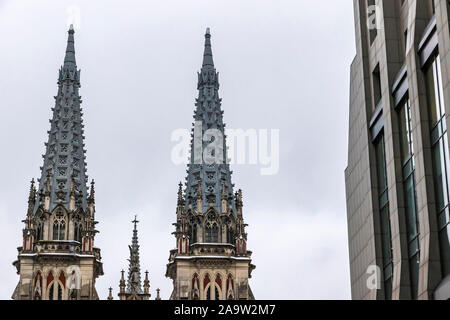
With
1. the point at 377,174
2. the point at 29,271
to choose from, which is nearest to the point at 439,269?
the point at 377,174

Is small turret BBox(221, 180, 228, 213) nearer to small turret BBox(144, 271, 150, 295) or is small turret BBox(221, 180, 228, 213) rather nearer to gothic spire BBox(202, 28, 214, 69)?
small turret BBox(144, 271, 150, 295)

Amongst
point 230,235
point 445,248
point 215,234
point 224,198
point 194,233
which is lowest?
point 445,248

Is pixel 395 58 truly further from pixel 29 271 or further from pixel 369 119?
pixel 29 271

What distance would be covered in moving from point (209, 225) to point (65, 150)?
17.1m

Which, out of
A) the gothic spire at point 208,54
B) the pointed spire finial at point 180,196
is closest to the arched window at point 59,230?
the pointed spire finial at point 180,196

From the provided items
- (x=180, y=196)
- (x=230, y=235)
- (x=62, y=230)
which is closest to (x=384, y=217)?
(x=230, y=235)

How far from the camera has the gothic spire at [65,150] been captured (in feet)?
341

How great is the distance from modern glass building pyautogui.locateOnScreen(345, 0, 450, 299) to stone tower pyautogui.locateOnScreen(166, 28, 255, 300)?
47549 mm

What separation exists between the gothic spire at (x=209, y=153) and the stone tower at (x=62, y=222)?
10.7 metres

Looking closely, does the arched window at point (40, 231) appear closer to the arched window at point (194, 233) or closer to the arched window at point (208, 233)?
the arched window at point (194, 233)

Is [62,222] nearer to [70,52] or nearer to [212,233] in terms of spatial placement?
[212,233]

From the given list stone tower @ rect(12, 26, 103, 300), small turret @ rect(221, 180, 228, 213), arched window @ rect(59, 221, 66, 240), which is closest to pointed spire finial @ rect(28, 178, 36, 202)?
stone tower @ rect(12, 26, 103, 300)

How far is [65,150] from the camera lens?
348 feet
